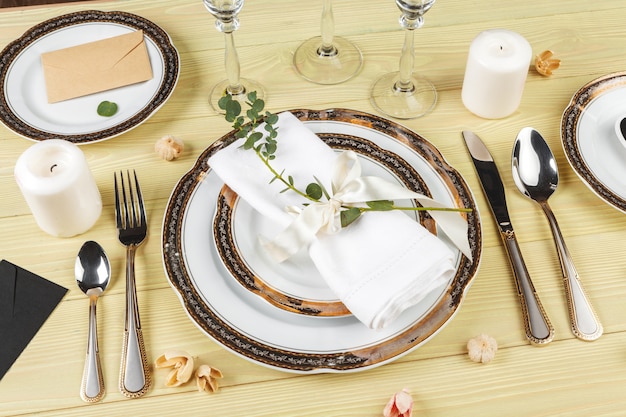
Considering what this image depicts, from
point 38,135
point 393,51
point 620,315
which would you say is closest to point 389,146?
point 393,51

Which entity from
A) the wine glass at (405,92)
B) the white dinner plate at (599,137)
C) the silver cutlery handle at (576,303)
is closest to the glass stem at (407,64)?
the wine glass at (405,92)

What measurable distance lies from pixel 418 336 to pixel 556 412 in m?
0.17

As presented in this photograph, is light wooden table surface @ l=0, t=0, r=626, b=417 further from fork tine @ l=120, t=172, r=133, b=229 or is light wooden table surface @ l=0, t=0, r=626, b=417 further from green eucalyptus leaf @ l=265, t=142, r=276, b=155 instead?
green eucalyptus leaf @ l=265, t=142, r=276, b=155

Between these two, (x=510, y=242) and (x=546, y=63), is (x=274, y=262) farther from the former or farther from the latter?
(x=546, y=63)

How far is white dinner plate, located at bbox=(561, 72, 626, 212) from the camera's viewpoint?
0.93m

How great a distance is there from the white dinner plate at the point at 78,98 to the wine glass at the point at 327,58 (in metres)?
0.20

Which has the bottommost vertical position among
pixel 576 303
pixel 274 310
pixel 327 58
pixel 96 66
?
pixel 274 310

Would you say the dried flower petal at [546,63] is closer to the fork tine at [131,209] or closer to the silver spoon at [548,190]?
the silver spoon at [548,190]

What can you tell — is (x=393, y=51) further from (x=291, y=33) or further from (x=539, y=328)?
(x=539, y=328)

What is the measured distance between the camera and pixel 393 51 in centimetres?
115

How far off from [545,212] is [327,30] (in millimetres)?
448

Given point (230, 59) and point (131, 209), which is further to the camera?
point (230, 59)

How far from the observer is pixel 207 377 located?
2.50ft

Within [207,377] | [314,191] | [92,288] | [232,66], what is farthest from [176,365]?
[232,66]
